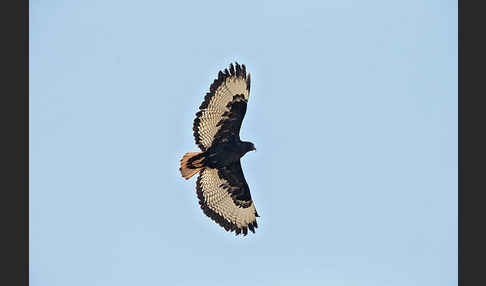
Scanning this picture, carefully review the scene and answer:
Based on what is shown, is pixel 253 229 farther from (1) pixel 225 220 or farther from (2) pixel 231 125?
(2) pixel 231 125

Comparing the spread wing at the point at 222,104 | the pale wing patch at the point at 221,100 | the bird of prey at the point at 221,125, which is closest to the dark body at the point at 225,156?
the bird of prey at the point at 221,125

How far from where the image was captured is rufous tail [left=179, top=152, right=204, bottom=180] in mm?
11383

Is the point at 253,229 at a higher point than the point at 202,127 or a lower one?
lower

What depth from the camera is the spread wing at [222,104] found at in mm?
11578

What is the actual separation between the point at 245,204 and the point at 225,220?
1.57 feet

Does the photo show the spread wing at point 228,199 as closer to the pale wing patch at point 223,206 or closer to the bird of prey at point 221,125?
the pale wing patch at point 223,206

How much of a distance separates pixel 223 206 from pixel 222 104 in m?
2.03

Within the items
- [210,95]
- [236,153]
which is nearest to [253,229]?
[236,153]

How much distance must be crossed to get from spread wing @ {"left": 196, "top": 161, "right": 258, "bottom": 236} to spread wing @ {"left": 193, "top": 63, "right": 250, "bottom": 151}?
849mm

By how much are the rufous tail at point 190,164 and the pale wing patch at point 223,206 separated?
0.70m

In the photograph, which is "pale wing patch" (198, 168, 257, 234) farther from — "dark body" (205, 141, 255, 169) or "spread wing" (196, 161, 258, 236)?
"dark body" (205, 141, 255, 169)

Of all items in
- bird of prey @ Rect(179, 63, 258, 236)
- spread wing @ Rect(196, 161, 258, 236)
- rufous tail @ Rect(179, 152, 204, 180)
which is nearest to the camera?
rufous tail @ Rect(179, 152, 204, 180)

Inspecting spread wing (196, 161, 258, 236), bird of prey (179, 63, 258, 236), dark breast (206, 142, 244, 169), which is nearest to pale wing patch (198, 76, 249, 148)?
bird of prey (179, 63, 258, 236)

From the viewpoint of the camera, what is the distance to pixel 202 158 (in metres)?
11.5
